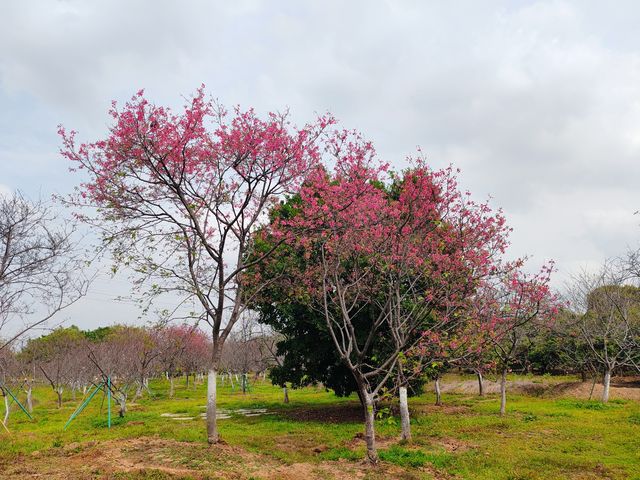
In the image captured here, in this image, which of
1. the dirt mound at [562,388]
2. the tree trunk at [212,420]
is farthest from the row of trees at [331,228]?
the dirt mound at [562,388]

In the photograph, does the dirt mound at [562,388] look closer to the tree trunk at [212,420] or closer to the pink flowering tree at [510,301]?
the pink flowering tree at [510,301]

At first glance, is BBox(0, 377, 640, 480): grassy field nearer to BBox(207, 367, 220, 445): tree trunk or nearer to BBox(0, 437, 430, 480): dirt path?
BBox(0, 437, 430, 480): dirt path

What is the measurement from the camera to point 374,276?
538 inches

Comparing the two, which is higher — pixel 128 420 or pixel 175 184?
pixel 175 184

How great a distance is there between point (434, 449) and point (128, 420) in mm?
15026

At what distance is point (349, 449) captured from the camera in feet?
40.5

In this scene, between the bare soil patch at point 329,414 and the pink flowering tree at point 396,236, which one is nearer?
the pink flowering tree at point 396,236

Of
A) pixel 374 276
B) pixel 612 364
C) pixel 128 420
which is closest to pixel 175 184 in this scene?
pixel 374 276

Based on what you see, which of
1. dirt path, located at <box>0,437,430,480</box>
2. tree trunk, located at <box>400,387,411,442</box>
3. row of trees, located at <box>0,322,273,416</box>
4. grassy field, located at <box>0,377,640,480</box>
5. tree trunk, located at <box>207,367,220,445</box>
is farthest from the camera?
row of trees, located at <box>0,322,273,416</box>

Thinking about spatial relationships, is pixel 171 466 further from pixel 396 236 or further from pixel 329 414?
pixel 329 414

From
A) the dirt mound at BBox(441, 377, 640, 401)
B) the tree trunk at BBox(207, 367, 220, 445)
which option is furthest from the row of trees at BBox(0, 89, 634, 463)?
the dirt mound at BBox(441, 377, 640, 401)

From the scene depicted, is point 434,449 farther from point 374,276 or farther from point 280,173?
point 280,173

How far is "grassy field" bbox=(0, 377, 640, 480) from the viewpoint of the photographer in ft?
31.9

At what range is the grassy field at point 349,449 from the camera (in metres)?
9.71
